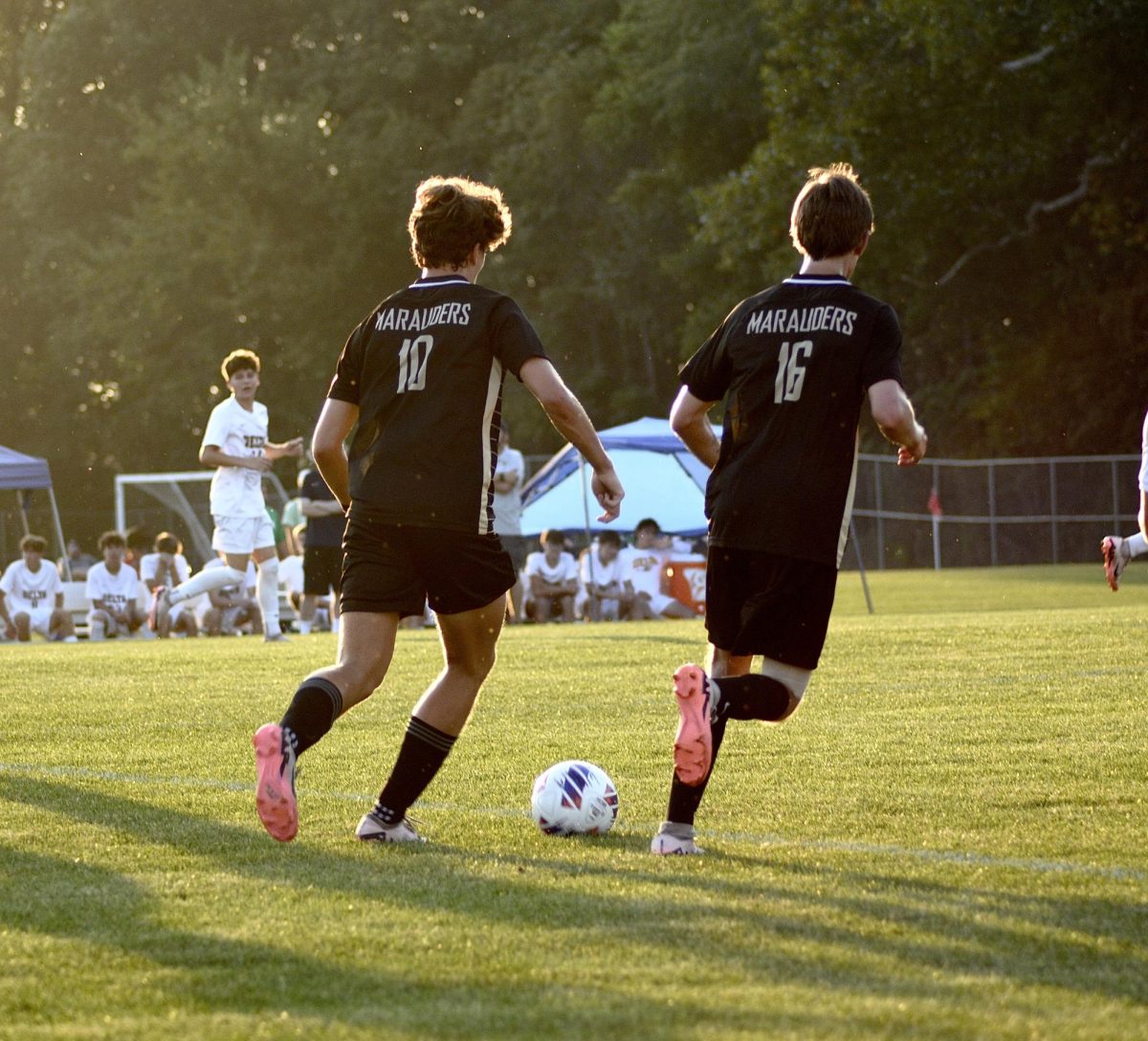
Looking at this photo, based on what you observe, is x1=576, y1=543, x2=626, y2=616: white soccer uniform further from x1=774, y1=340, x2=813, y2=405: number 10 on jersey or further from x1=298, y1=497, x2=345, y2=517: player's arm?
x1=774, y1=340, x2=813, y2=405: number 10 on jersey

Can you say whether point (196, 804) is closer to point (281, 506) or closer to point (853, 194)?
point (853, 194)

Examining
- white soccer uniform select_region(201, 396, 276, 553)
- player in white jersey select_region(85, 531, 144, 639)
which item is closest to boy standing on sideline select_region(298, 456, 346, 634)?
white soccer uniform select_region(201, 396, 276, 553)

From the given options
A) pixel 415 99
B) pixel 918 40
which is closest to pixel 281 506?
pixel 918 40

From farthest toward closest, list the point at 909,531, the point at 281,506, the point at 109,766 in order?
the point at 909,531, the point at 281,506, the point at 109,766

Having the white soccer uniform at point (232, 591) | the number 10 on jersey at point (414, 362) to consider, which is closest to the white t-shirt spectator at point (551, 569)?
the white soccer uniform at point (232, 591)

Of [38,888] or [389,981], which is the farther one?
[38,888]

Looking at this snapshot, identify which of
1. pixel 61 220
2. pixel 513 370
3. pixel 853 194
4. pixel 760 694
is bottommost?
pixel 760 694

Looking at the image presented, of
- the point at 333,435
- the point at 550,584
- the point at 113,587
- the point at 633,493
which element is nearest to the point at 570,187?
the point at 633,493

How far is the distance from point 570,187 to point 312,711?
40.5 m

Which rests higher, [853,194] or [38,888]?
[853,194]

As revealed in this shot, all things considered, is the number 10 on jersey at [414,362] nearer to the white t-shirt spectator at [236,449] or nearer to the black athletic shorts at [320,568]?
the white t-shirt spectator at [236,449]

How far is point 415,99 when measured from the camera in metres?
48.1

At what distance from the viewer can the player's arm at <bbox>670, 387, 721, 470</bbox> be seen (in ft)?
18.7

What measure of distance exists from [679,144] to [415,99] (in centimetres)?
825
